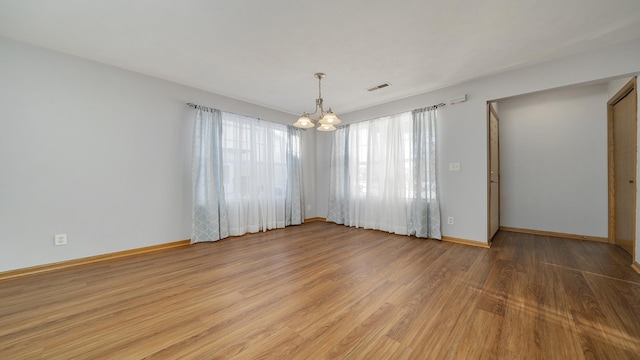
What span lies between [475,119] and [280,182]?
375cm

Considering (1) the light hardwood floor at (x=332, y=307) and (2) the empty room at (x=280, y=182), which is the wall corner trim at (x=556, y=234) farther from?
(1) the light hardwood floor at (x=332, y=307)

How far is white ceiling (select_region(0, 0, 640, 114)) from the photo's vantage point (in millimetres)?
2000

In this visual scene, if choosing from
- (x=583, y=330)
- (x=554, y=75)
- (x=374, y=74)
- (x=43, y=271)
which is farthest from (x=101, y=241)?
(x=554, y=75)

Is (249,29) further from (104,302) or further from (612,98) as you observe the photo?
(612,98)

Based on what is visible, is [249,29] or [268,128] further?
[268,128]

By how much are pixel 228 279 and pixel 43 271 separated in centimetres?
222

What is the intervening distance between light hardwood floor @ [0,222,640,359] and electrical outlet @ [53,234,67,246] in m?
0.39

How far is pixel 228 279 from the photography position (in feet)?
7.67

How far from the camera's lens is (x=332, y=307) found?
1.81 metres

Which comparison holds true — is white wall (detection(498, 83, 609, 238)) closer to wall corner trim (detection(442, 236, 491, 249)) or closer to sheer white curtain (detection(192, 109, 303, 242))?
wall corner trim (detection(442, 236, 491, 249))

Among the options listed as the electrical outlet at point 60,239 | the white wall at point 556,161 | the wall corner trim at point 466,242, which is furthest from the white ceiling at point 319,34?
the wall corner trim at point 466,242

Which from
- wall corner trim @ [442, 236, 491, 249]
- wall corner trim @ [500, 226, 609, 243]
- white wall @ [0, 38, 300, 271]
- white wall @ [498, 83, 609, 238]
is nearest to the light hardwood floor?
wall corner trim @ [442, 236, 491, 249]

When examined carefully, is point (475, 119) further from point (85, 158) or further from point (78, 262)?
point (78, 262)

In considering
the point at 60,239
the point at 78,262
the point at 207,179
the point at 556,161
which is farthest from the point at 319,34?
the point at 556,161
